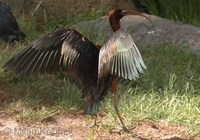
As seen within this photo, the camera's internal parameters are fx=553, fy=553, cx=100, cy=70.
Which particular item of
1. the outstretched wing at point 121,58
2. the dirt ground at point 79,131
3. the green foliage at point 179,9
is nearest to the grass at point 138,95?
the dirt ground at point 79,131

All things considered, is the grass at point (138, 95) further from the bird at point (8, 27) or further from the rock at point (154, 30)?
the bird at point (8, 27)

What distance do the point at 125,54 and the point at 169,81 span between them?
5.20 ft

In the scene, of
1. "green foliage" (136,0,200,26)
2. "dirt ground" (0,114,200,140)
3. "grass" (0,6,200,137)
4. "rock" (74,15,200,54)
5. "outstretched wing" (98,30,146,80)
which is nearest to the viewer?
"outstretched wing" (98,30,146,80)

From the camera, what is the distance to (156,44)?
231 inches

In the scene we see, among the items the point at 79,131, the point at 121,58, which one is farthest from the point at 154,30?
the point at 121,58

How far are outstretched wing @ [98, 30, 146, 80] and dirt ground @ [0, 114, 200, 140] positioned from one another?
702 mm

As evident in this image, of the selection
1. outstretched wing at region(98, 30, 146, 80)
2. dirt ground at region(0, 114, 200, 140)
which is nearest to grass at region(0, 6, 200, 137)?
dirt ground at region(0, 114, 200, 140)

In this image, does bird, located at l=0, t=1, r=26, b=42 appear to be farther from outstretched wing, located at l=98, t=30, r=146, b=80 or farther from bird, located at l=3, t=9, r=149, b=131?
outstretched wing, located at l=98, t=30, r=146, b=80

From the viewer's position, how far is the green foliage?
7.09 m

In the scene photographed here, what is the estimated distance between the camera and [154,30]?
621 cm

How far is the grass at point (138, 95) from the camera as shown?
432cm

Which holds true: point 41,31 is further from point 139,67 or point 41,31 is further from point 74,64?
point 139,67

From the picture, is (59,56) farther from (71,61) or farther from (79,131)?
(79,131)

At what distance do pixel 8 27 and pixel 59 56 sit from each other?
259 cm
